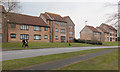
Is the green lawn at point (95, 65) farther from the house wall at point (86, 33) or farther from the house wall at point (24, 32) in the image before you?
the house wall at point (86, 33)

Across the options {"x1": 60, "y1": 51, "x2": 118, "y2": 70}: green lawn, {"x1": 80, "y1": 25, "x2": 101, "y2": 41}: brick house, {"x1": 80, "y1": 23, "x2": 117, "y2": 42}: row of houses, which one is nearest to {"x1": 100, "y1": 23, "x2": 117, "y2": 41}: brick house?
{"x1": 80, "y1": 23, "x2": 117, "y2": 42}: row of houses

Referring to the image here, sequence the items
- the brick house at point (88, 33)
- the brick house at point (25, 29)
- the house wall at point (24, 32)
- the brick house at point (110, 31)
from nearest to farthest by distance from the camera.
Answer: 1. the brick house at point (110, 31)
2. the brick house at point (25, 29)
3. the house wall at point (24, 32)
4. the brick house at point (88, 33)

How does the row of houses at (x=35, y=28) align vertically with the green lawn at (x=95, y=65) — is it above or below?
above

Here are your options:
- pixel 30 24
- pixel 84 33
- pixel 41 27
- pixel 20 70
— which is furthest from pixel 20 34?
pixel 84 33

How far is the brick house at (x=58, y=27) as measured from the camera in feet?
153

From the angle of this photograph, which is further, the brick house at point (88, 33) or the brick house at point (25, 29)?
the brick house at point (88, 33)

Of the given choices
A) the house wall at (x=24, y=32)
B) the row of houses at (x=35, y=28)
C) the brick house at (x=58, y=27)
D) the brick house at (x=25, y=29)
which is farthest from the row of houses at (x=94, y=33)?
the house wall at (x=24, y=32)

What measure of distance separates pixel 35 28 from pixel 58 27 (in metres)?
10.5

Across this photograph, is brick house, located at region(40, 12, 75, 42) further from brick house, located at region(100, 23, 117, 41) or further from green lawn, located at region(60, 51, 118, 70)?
green lawn, located at region(60, 51, 118, 70)

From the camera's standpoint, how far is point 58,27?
159 feet

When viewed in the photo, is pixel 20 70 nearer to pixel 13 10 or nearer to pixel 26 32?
pixel 13 10

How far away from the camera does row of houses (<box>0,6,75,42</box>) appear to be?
3450 centimetres

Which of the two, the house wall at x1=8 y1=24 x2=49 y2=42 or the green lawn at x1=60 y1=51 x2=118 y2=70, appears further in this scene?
the house wall at x1=8 y1=24 x2=49 y2=42

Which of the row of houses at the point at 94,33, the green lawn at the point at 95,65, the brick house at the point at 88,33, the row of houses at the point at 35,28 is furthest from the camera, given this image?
the row of houses at the point at 94,33
